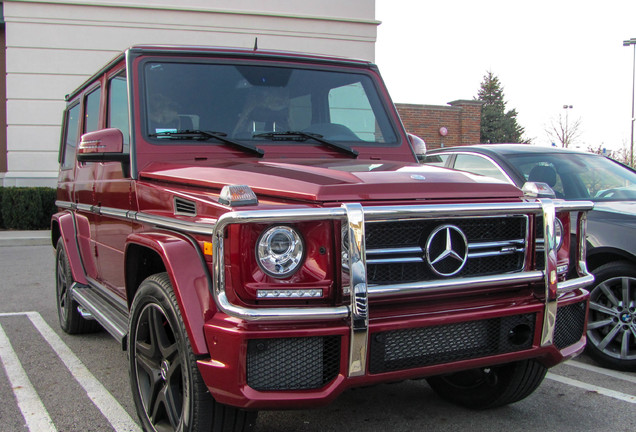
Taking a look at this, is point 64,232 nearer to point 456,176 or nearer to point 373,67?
point 373,67

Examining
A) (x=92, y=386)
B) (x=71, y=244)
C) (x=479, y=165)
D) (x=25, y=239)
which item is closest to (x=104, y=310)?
(x=92, y=386)

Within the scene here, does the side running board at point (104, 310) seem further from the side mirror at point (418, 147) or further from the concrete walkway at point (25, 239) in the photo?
the concrete walkway at point (25, 239)

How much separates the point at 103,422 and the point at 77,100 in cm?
308

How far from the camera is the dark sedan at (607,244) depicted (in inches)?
168

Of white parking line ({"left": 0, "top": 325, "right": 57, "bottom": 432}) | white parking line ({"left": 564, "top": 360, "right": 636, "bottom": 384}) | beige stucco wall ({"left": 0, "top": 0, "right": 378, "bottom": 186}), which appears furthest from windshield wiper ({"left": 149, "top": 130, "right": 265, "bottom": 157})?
beige stucco wall ({"left": 0, "top": 0, "right": 378, "bottom": 186})

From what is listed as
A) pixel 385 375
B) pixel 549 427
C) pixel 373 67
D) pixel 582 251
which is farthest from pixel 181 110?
pixel 549 427

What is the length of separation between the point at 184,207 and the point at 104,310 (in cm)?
143

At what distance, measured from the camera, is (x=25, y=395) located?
3912 mm

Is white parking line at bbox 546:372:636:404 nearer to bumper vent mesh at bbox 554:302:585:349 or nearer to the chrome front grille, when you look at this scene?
bumper vent mesh at bbox 554:302:585:349

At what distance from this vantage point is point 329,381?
235 centimetres

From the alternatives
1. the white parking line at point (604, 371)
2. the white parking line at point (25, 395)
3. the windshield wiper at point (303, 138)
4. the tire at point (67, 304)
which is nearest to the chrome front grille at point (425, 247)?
the windshield wiper at point (303, 138)

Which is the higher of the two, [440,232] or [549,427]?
[440,232]

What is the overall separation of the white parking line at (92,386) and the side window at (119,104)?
1.57 meters

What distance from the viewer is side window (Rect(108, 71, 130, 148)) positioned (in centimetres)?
379
